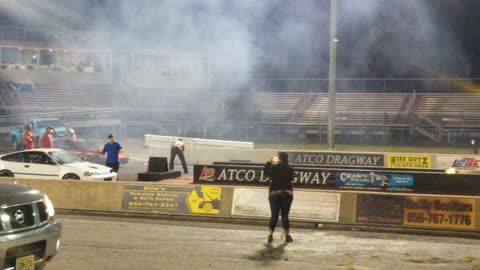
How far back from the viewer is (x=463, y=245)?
895 centimetres

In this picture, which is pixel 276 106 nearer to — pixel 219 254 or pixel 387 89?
pixel 387 89

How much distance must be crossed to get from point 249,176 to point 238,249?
637 centimetres

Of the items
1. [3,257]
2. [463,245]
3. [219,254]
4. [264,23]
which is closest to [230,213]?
[219,254]

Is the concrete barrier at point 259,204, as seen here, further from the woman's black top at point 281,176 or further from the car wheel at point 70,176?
the car wheel at point 70,176

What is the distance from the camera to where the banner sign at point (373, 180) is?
13820 mm

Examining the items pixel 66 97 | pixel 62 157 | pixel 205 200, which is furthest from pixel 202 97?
pixel 205 200

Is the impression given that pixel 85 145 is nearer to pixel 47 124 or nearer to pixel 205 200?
pixel 47 124

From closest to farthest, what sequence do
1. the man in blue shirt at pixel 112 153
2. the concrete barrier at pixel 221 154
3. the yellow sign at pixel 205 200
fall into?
the yellow sign at pixel 205 200, the man in blue shirt at pixel 112 153, the concrete barrier at pixel 221 154

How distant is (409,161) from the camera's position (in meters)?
18.9

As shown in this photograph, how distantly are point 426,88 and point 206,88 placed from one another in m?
12.1

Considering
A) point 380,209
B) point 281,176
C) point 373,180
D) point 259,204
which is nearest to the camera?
point 281,176

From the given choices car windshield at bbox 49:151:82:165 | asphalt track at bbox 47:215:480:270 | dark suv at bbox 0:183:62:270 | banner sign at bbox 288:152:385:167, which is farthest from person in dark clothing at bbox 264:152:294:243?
banner sign at bbox 288:152:385:167

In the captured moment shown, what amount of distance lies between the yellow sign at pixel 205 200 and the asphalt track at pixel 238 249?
0.54m

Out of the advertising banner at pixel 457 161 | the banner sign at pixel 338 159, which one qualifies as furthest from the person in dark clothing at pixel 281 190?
the advertising banner at pixel 457 161
